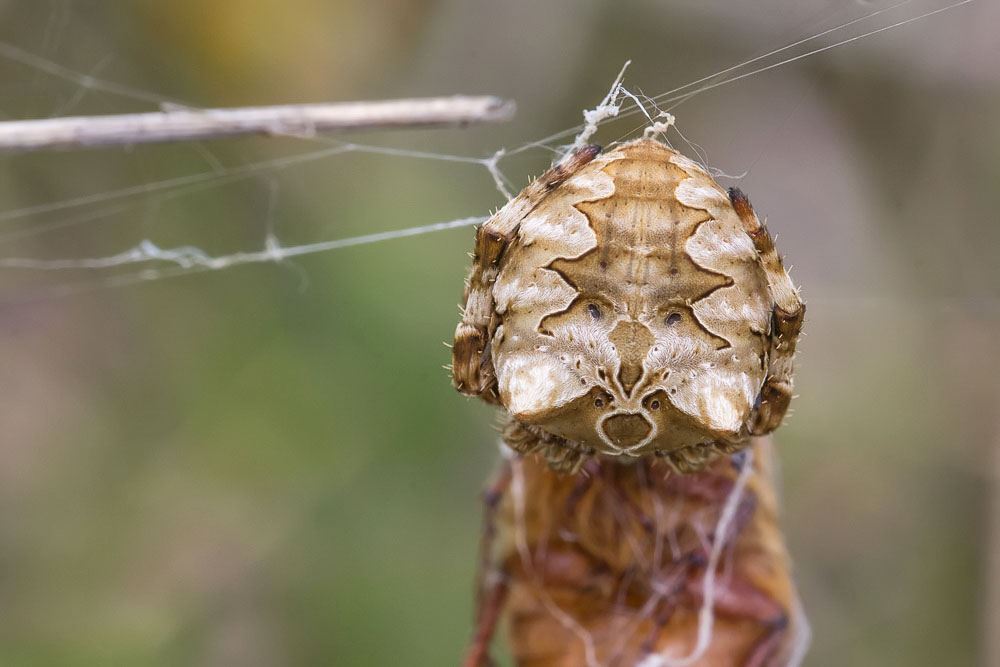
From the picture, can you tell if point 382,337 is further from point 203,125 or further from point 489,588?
point 203,125

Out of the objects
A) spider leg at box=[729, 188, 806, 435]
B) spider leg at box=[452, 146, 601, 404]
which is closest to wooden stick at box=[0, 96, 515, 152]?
spider leg at box=[452, 146, 601, 404]

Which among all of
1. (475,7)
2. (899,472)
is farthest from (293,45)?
(899,472)

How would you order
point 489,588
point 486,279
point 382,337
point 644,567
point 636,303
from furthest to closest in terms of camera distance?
point 382,337 → point 489,588 → point 644,567 → point 486,279 → point 636,303

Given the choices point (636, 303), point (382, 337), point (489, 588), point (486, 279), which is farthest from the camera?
point (382, 337)

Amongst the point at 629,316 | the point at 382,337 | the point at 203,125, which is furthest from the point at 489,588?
the point at 203,125

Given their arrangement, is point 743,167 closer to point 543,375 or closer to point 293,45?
point 293,45

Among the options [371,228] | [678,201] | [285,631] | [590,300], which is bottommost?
[285,631]

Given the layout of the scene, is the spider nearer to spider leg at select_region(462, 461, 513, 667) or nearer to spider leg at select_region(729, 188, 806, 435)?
spider leg at select_region(729, 188, 806, 435)

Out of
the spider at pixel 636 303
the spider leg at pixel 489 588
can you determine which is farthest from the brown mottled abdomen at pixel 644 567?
the spider at pixel 636 303
